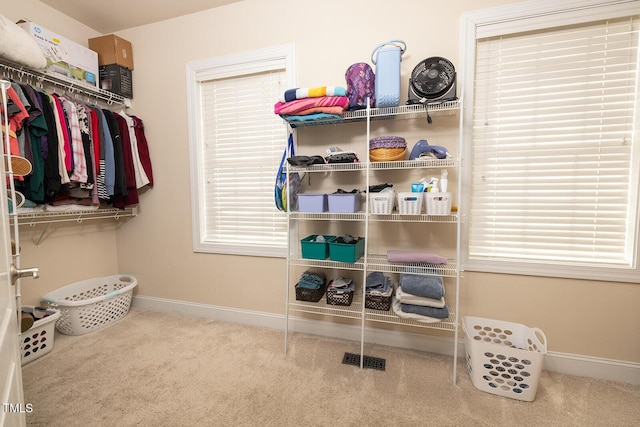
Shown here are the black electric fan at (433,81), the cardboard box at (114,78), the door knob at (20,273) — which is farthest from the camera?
the cardboard box at (114,78)

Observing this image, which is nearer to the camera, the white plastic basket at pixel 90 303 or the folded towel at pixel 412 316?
the folded towel at pixel 412 316

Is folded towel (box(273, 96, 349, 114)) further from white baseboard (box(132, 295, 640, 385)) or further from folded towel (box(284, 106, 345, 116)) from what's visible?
white baseboard (box(132, 295, 640, 385))

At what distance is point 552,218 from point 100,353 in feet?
10.5

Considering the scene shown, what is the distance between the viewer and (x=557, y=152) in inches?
68.6

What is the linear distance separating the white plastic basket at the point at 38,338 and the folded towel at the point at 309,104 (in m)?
2.10

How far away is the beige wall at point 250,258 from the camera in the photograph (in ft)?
5.72

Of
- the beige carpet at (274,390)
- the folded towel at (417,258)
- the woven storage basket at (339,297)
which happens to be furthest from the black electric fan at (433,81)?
the beige carpet at (274,390)

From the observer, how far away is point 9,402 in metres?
0.66

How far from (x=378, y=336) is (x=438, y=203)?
43.7 inches

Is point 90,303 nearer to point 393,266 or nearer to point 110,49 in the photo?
point 110,49

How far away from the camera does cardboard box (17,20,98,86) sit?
1962mm

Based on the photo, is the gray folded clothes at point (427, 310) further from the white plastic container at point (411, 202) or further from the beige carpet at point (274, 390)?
the white plastic container at point (411, 202)

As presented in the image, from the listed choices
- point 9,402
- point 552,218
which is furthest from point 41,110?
point 552,218

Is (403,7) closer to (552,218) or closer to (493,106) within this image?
(493,106)
